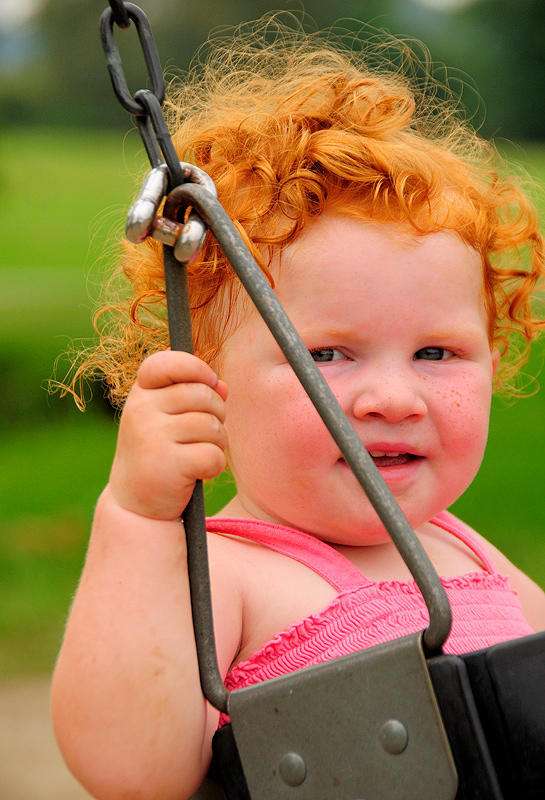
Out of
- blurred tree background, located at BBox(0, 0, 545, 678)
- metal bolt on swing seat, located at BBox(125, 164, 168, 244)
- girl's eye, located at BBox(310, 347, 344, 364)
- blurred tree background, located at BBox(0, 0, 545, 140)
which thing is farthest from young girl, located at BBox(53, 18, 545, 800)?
blurred tree background, located at BBox(0, 0, 545, 140)

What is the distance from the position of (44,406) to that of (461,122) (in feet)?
8.63

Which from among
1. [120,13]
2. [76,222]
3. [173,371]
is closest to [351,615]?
[173,371]

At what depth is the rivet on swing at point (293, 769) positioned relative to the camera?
454 mm

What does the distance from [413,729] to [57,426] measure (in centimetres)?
312

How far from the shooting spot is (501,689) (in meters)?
0.41

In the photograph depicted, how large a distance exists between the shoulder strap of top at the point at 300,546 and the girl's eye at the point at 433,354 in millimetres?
205

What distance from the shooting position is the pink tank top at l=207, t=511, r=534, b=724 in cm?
70

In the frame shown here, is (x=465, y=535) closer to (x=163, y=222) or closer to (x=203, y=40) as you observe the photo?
(x=163, y=222)

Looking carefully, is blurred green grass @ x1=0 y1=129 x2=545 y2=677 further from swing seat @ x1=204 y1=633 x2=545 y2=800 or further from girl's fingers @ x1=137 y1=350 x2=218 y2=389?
swing seat @ x1=204 y1=633 x2=545 y2=800

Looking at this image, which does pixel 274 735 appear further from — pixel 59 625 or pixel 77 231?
pixel 77 231

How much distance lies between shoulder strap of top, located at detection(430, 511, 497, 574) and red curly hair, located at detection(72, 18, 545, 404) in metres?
0.24

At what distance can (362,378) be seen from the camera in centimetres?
72

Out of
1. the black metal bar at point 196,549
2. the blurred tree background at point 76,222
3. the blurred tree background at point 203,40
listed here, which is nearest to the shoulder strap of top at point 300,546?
the black metal bar at point 196,549

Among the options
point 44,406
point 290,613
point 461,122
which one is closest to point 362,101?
point 461,122
